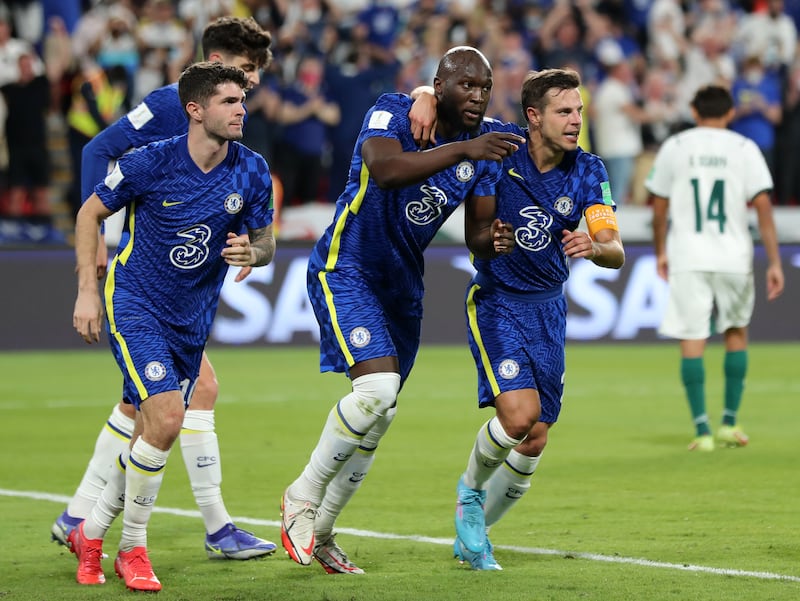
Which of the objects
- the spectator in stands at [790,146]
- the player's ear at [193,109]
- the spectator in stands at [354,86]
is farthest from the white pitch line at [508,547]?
the spectator in stands at [790,146]

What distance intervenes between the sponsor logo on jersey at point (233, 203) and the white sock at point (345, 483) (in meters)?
1.12

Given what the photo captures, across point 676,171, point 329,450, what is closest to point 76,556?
point 329,450

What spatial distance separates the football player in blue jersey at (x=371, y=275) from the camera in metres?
6.09

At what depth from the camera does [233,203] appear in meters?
6.28

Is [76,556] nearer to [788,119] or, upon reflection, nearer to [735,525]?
[735,525]

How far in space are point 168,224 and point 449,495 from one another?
2.96 m

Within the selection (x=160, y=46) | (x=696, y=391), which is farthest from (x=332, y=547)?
(x=160, y=46)

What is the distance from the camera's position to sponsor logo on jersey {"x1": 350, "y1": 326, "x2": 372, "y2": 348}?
621 cm

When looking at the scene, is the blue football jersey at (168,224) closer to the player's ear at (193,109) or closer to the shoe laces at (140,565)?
the player's ear at (193,109)

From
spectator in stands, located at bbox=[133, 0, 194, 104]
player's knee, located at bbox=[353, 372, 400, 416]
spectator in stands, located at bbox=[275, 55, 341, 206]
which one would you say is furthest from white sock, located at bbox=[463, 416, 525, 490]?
spectator in stands, located at bbox=[275, 55, 341, 206]

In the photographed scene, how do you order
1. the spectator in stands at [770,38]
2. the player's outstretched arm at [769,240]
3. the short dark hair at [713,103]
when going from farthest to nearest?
1. the spectator in stands at [770,38]
2. the short dark hair at [713,103]
3. the player's outstretched arm at [769,240]

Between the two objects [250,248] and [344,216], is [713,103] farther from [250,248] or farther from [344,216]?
[250,248]

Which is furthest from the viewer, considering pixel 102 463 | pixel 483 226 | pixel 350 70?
pixel 350 70

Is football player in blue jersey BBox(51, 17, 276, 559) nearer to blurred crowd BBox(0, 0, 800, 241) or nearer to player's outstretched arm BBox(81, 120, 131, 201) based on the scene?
player's outstretched arm BBox(81, 120, 131, 201)
